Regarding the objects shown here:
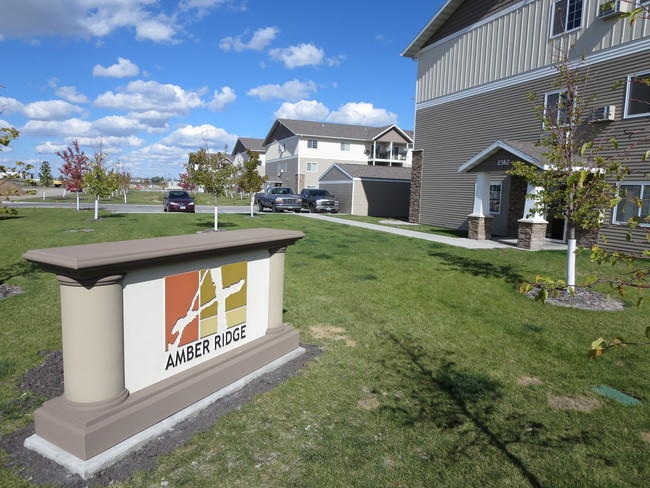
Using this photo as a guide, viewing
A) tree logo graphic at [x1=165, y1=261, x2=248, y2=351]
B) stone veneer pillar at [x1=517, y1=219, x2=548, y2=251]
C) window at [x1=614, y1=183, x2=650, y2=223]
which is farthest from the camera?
stone veneer pillar at [x1=517, y1=219, x2=548, y2=251]

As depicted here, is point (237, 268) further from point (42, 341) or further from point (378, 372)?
point (42, 341)

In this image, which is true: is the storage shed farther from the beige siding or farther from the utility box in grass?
the utility box in grass

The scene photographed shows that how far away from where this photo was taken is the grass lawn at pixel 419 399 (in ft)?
11.1

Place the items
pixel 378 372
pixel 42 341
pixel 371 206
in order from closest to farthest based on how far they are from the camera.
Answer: pixel 378 372, pixel 42 341, pixel 371 206

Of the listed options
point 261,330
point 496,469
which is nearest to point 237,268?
point 261,330

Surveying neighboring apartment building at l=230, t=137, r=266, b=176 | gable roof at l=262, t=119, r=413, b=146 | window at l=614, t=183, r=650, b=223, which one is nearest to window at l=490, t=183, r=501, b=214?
window at l=614, t=183, r=650, b=223

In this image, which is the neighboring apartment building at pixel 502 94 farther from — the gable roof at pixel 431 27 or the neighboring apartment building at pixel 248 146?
the neighboring apartment building at pixel 248 146

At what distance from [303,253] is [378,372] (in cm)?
790

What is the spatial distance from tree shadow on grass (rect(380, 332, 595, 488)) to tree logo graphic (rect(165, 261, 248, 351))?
1.87 m

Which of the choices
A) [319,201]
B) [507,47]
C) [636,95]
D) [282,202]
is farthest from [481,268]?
[319,201]

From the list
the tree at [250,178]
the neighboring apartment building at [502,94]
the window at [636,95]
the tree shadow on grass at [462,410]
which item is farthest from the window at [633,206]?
the tree at [250,178]

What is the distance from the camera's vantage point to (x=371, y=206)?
1286 inches

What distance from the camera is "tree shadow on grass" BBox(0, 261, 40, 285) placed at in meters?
8.95

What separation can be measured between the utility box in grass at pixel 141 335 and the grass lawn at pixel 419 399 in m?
0.40
